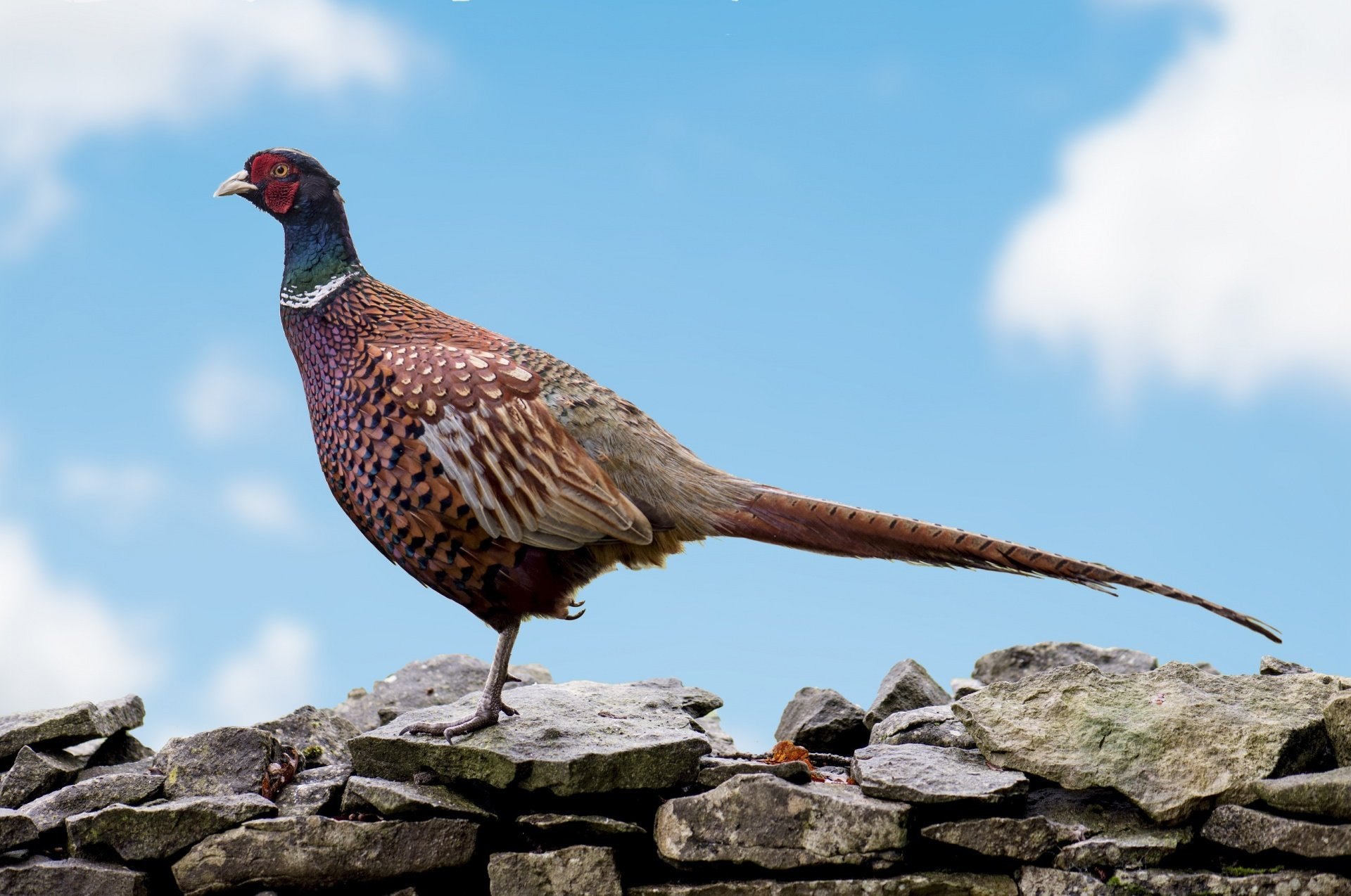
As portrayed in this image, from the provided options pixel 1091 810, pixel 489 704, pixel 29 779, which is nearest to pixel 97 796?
pixel 29 779

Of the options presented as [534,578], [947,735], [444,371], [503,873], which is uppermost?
[444,371]

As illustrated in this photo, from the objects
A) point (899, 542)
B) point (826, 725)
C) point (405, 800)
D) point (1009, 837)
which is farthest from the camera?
point (826, 725)

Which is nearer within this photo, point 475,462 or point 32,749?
point 475,462

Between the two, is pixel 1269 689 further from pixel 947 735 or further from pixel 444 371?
pixel 444 371

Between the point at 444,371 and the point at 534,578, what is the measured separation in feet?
3.01

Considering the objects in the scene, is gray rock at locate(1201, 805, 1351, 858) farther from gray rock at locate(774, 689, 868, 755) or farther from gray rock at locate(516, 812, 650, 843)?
gray rock at locate(516, 812, 650, 843)

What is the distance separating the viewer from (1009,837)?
488cm

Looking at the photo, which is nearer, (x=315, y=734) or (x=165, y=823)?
(x=165, y=823)

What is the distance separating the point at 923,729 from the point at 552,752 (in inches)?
68.9

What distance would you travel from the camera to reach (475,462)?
513cm

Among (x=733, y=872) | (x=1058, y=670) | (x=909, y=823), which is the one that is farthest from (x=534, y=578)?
(x=1058, y=670)

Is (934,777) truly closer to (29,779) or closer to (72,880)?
(72,880)

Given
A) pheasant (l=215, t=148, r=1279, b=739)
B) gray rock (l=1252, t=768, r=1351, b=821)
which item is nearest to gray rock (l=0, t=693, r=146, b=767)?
pheasant (l=215, t=148, r=1279, b=739)

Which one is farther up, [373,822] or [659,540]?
[659,540]
